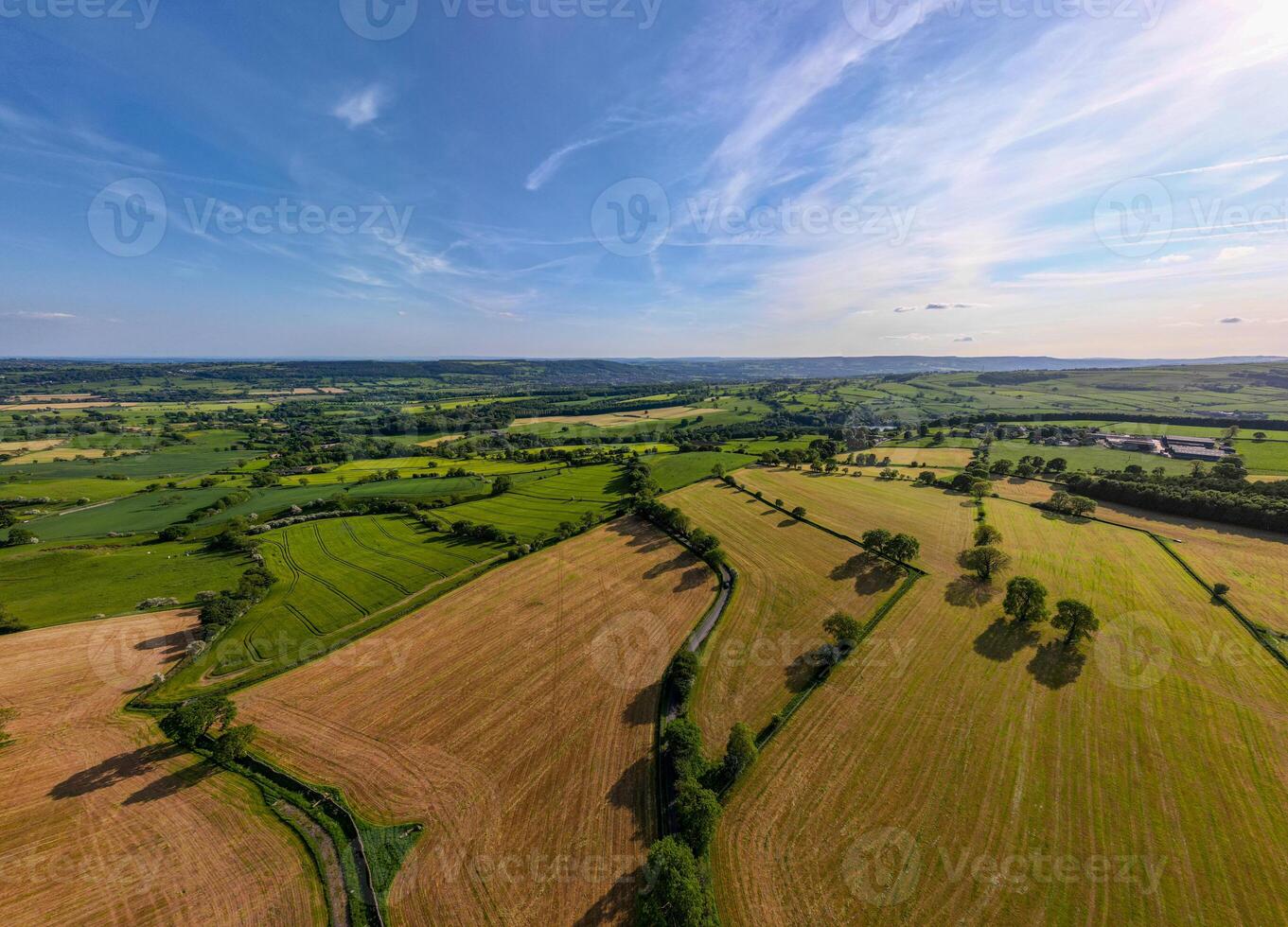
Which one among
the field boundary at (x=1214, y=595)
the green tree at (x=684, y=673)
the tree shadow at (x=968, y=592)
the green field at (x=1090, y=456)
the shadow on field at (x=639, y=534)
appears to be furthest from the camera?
the green field at (x=1090, y=456)

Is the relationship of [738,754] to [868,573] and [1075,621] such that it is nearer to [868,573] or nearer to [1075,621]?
[868,573]

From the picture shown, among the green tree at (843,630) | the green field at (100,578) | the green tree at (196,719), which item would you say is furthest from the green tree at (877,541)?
the green field at (100,578)

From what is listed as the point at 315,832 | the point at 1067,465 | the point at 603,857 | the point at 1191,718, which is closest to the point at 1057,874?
the point at 1191,718

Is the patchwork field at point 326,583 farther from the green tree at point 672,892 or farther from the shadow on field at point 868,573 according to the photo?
the shadow on field at point 868,573

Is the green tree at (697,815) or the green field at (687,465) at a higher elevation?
the green field at (687,465)

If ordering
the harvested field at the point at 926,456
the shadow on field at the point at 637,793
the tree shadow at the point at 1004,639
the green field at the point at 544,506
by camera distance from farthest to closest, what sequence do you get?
the harvested field at the point at 926,456
the green field at the point at 544,506
the tree shadow at the point at 1004,639
the shadow on field at the point at 637,793

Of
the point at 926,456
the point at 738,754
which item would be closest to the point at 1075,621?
the point at 738,754

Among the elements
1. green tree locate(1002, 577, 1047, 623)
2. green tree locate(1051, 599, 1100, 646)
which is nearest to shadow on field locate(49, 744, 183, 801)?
green tree locate(1002, 577, 1047, 623)
